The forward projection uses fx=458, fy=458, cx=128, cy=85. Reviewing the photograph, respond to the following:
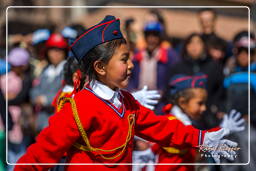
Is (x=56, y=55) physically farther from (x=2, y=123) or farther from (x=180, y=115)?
(x=180, y=115)

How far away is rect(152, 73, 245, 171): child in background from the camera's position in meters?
3.47

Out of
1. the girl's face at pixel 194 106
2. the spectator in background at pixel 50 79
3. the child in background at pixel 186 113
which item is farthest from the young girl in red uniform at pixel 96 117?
the spectator in background at pixel 50 79

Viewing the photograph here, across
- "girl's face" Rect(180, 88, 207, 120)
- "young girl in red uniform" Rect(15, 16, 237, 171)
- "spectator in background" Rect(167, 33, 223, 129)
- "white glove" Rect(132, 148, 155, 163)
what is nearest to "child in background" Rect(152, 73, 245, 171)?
"girl's face" Rect(180, 88, 207, 120)

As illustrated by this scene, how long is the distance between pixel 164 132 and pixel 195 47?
Result: 226 cm

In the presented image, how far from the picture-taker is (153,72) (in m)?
5.00

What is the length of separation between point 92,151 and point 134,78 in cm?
255

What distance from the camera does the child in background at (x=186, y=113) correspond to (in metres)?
3.47

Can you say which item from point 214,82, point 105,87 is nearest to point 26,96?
point 214,82

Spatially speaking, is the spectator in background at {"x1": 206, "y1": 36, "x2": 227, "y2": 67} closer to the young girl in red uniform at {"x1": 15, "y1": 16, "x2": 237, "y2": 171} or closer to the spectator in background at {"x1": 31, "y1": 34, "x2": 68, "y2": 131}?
the spectator in background at {"x1": 31, "y1": 34, "x2": 68, "y2": 131}

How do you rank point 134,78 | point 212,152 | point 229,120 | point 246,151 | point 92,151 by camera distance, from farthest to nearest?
point 134,78
point 246,151
point 229,120
point 212,152
point 92,151

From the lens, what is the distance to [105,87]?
2.61m

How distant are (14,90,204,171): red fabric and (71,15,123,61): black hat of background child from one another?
0.24m

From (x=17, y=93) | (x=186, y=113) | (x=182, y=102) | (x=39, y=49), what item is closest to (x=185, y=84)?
(x=182, y=102)

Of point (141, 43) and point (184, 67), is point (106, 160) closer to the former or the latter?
point (184, 67)
